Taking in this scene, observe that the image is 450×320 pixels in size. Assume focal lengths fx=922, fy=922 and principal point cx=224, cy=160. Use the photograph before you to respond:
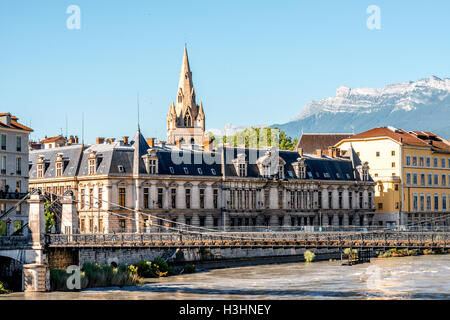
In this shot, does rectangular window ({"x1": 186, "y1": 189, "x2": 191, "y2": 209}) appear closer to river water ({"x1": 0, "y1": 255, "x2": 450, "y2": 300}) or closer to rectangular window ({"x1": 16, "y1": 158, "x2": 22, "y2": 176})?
river water ({"x1": 0, "y1": 255, "x2": 450, "y2": 300})

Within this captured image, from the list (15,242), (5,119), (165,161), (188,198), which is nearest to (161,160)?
(165,161)

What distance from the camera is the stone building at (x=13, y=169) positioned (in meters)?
77.4

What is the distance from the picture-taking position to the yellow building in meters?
113

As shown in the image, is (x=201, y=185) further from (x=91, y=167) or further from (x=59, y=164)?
(x=59, y=164)

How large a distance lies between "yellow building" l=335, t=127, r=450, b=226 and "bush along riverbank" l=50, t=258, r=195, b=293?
4723 centimetres

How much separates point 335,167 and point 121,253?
41840mm

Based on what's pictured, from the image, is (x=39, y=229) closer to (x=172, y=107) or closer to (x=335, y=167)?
(x=335, y=167)

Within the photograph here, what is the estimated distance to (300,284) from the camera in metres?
65.2

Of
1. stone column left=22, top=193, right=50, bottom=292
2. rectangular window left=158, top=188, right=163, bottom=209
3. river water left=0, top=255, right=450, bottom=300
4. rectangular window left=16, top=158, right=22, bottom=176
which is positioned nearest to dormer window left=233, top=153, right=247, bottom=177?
rectangular window left=158, top=188, right=163, bottom=209

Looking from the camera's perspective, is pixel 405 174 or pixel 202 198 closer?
pixel 202 198

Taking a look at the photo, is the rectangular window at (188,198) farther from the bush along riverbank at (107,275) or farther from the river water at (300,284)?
the bush along riverbank at (107,275)

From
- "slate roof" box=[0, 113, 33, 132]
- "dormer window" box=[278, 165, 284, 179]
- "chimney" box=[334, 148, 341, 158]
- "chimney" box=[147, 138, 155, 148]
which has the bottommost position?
"dormer window" box=[278, 165, 284, 179]

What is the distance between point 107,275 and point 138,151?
26.0 metres

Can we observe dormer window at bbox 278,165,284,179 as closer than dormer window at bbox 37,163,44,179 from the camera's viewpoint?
No
